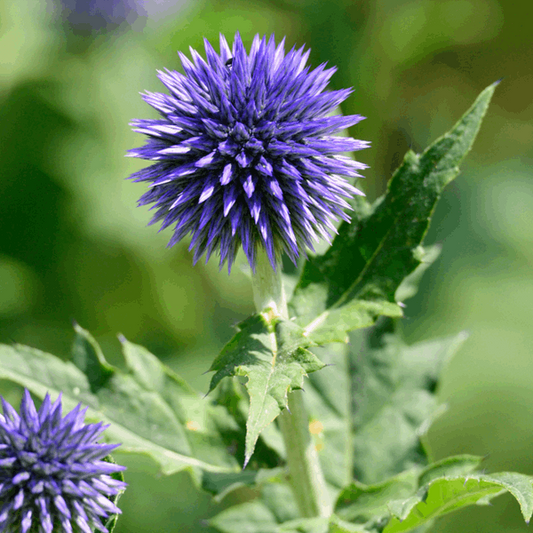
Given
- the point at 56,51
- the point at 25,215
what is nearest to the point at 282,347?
the point at 25,215

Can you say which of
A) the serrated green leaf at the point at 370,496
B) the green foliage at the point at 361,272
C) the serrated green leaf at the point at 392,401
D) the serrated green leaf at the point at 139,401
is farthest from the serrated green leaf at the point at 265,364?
the serrated green leaf at the point at 392,401

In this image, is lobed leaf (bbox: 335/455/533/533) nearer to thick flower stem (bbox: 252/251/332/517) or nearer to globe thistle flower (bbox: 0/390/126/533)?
thick flower stem (bbox: 252/251/332/517)

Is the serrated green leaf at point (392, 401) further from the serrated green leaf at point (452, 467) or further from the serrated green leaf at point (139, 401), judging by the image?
the serrated green leaf at point (139, 401)

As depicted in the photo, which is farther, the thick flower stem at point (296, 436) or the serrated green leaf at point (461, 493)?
the thick flower stem at point (296, 436)

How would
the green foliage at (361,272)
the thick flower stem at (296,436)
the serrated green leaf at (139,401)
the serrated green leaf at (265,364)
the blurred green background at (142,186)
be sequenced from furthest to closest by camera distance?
1. the blurred green background at (142,186)
2. the serrated green leaf at (139,401)
3. the thick flower stem at (296,436)
4. the green foliage at (361,272)
5. the serrated green leaf at (265,364)

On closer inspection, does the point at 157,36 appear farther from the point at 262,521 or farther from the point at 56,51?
the point at 262,521

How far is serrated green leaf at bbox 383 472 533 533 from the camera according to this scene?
93cm

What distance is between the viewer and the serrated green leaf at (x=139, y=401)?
1328 mm

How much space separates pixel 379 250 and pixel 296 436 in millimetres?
527

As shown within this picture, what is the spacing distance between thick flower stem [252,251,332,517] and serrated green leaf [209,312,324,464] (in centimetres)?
6

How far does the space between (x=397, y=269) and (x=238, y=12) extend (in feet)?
9.98

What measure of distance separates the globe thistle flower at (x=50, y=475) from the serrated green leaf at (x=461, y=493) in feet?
2.04

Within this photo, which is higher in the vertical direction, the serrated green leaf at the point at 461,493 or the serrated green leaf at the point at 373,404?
the serrated green leaf at the point at 373,404

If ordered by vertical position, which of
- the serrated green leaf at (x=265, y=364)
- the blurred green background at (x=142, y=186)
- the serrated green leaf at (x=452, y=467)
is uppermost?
the blurred green background at (x=142, y=186)
